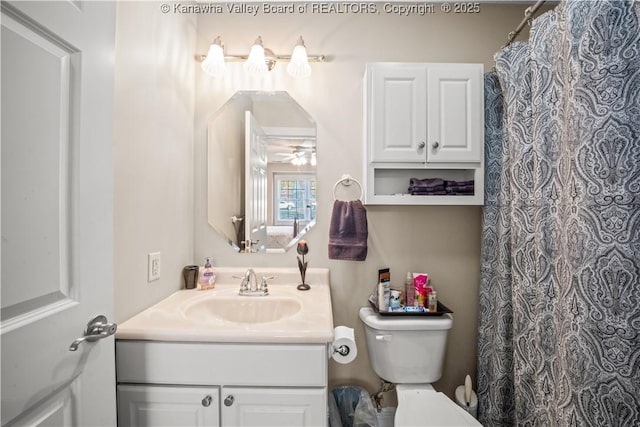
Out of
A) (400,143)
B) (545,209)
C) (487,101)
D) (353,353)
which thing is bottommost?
(353,353)

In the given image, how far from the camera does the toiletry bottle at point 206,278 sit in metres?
1.46

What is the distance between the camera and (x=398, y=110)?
4.61 feet

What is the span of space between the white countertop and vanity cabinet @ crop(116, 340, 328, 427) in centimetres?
3

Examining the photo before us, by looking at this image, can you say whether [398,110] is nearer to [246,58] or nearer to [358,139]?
[358,139]

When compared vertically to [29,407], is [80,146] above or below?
above

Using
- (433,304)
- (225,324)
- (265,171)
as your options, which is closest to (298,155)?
(265,171)

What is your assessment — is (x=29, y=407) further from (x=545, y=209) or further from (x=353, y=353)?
(x=545, y=209)

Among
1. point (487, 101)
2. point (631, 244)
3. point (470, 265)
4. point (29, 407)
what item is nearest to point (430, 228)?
point (470, 265)

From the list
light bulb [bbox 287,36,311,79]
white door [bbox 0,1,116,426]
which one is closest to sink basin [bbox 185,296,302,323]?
white door [bbox 0,1,116,426]

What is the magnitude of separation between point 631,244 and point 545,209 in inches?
11.7

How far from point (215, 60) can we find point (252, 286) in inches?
44.9

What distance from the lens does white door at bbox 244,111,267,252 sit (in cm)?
156

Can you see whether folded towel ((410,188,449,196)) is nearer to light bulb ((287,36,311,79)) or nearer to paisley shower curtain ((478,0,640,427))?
paisley shower curtain ((478,0,640,427))

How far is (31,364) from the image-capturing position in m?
0.58
